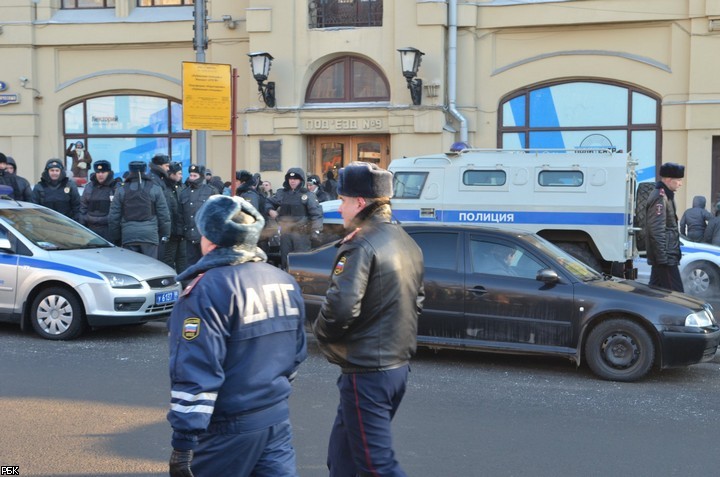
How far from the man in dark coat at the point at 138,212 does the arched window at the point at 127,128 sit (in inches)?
368

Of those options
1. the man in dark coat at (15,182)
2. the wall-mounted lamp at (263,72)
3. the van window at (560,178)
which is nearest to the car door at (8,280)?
the man in dark coat at (15,182)

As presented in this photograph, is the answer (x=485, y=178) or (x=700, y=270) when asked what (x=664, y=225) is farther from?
(x=700, y=270)

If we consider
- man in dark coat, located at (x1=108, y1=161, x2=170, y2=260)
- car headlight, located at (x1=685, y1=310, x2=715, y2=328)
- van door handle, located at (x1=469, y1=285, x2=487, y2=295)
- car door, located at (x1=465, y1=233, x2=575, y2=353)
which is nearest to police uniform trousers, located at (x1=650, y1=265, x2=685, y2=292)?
car headlight, located at (x1=685, y1=310, x2=715, y2=328)

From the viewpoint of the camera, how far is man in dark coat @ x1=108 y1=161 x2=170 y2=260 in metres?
11.7

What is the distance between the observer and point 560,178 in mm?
12883

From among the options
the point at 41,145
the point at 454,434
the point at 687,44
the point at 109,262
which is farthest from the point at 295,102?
the point at 454,434

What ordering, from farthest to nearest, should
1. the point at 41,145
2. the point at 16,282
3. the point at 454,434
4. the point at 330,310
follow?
1. the point at 41,145
2. the point at 16,282
3. the point at 454,434
4. the point at 330,310

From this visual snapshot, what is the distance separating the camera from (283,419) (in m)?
3.53

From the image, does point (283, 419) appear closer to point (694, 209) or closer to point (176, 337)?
point (176, 337)

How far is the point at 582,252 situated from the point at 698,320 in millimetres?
4713

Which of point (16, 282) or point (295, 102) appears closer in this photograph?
point (16, 282)

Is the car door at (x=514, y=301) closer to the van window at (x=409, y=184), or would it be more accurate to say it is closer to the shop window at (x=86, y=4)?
the van window at (x=409, y=184)

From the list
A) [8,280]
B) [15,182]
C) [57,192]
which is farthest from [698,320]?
Result: [15,182]

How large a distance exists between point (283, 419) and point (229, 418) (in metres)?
0.25
